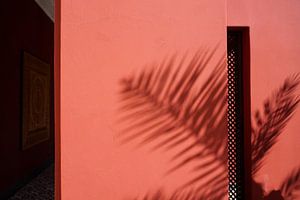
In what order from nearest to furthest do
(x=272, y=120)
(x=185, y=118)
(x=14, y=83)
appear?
(x=185, y=118)
(x=272, y=120)
(x=14, y=83)

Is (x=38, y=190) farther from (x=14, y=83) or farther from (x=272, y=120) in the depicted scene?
(x=272, y=120)

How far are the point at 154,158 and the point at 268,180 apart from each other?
157cm

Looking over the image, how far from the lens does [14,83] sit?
6039mm

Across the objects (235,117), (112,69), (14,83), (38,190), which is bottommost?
(38,190)

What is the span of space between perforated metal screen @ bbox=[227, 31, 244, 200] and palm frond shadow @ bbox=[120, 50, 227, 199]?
2.47 ft

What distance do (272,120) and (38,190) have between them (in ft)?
16.2

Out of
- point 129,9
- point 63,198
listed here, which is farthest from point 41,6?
point 63,198

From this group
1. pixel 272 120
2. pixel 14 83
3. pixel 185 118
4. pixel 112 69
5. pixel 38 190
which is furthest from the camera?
pixel 38 190

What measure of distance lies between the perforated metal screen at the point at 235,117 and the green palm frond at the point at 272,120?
178 mm

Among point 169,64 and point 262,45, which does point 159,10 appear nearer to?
point 169,64

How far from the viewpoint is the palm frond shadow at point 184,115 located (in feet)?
8.41

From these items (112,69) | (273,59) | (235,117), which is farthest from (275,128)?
(112,69)

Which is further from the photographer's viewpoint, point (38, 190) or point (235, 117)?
point (38, 190)

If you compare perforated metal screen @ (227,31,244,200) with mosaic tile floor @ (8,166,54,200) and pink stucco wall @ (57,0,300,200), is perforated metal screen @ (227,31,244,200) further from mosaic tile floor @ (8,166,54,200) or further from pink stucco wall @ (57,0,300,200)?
mosaic tile floor @ (8,166,54,200)
